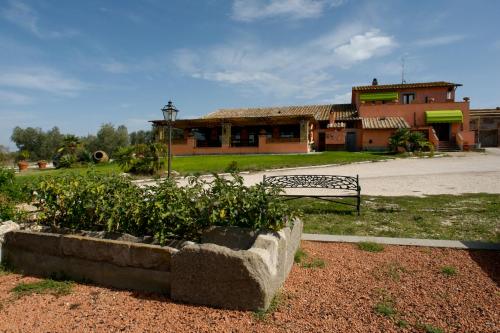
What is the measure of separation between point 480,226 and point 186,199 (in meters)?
5.24

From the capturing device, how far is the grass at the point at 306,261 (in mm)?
3939

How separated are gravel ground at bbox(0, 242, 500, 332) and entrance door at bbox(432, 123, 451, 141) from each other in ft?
102

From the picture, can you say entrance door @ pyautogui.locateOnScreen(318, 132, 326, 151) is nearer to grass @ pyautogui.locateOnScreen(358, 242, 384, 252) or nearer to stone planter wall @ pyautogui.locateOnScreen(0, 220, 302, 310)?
grass @ pyautogui.locateOnScreen(358, 242, 384, 252)

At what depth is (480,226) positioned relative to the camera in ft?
18.7

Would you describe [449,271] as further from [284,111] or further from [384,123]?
[284,111]

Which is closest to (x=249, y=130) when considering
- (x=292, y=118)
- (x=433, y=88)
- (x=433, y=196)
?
(x=292, y=118)

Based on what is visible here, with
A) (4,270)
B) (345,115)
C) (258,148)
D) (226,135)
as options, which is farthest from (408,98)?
(4,270)

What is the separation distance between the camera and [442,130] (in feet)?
101

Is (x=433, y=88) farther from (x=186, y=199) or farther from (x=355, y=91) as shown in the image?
(x=186, y=199)

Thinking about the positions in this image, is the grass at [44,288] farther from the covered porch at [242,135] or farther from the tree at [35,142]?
the tree at [35,142]

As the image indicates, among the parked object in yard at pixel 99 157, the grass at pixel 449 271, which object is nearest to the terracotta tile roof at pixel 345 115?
the parked object in yard at pixel 99 157

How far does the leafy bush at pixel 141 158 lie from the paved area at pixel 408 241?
12.4 meters

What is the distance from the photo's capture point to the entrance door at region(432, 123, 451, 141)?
3034 cm

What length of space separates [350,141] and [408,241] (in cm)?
2765
